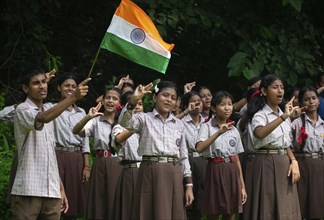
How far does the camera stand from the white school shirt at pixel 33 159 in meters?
6.93

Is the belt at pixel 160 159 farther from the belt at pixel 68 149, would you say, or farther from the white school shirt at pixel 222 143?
the belt at pixel 68 149

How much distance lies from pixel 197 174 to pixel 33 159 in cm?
346

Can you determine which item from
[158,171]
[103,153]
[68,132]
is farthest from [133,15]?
[68,132]

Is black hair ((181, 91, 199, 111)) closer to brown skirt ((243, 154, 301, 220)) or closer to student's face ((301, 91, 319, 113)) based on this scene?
student's face ((301, 91, 319, 113))

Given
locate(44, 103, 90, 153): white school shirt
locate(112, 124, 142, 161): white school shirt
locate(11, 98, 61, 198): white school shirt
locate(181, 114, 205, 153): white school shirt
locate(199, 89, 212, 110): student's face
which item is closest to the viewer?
locate(11, 98, 61, 198): white school shirt

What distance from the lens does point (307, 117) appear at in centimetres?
991

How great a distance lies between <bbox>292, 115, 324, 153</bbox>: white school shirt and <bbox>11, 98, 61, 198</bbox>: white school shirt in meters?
3.79

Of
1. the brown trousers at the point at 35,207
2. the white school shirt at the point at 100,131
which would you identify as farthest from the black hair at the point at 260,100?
the brown trousers at the point at 35,207

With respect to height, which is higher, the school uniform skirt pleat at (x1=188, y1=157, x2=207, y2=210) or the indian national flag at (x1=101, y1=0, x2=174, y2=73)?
the indian national flag at (x1=101, y1=0, x2=174, y2=73)

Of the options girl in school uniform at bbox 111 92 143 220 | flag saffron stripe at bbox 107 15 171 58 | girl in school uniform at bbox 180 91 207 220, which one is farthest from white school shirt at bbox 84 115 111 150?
flag saffron stripe at bbox 107 15 171 58

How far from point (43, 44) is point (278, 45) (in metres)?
3.60

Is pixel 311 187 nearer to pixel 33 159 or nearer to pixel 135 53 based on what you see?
pixel 135 53

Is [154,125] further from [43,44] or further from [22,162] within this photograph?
[43,44]

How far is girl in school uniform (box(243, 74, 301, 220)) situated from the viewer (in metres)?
8.69
